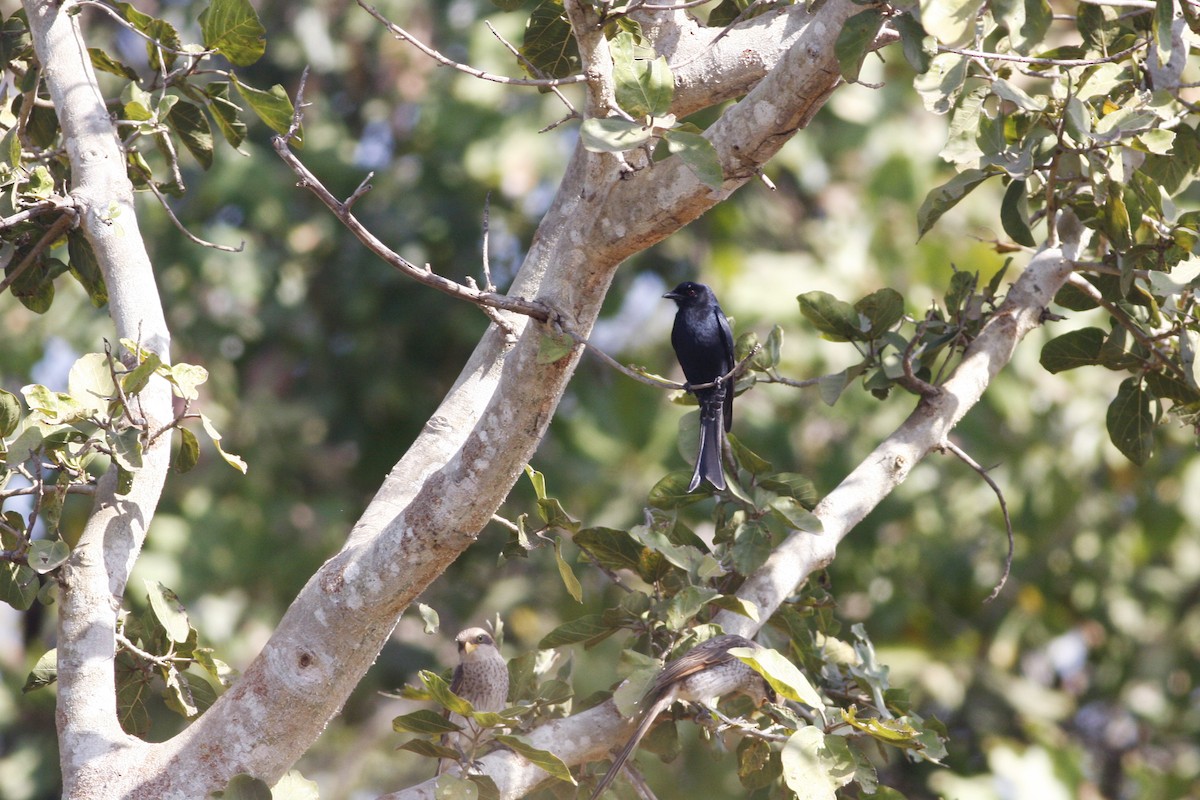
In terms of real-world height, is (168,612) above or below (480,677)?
above

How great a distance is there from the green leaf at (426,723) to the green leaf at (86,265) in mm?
1134

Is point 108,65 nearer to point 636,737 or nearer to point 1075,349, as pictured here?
point 636,737

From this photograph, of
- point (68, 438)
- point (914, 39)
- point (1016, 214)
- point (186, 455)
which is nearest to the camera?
point (914, 39)

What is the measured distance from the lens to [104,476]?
2.38m

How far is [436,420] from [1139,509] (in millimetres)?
4746

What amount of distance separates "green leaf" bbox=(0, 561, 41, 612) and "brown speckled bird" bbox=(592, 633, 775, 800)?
1.16 metres

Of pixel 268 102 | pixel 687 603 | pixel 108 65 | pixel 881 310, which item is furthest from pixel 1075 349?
pixel 108 65

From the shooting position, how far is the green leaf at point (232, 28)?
2.53 meters

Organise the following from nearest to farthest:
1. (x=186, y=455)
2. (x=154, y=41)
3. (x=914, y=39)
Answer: (x=914, y=39) < (x=186, y=455) < (x=154, y=41)

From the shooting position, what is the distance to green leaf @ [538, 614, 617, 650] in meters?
2.64

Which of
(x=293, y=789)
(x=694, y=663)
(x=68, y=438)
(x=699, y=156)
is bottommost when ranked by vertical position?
(x=293, y=789)

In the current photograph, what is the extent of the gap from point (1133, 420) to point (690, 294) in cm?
151

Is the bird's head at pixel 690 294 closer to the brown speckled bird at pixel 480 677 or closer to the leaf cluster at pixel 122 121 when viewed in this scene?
the brown speckled bird at pixel 480 677


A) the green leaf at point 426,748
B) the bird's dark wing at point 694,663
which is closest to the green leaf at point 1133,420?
the bird's dark wing at point 694,663
